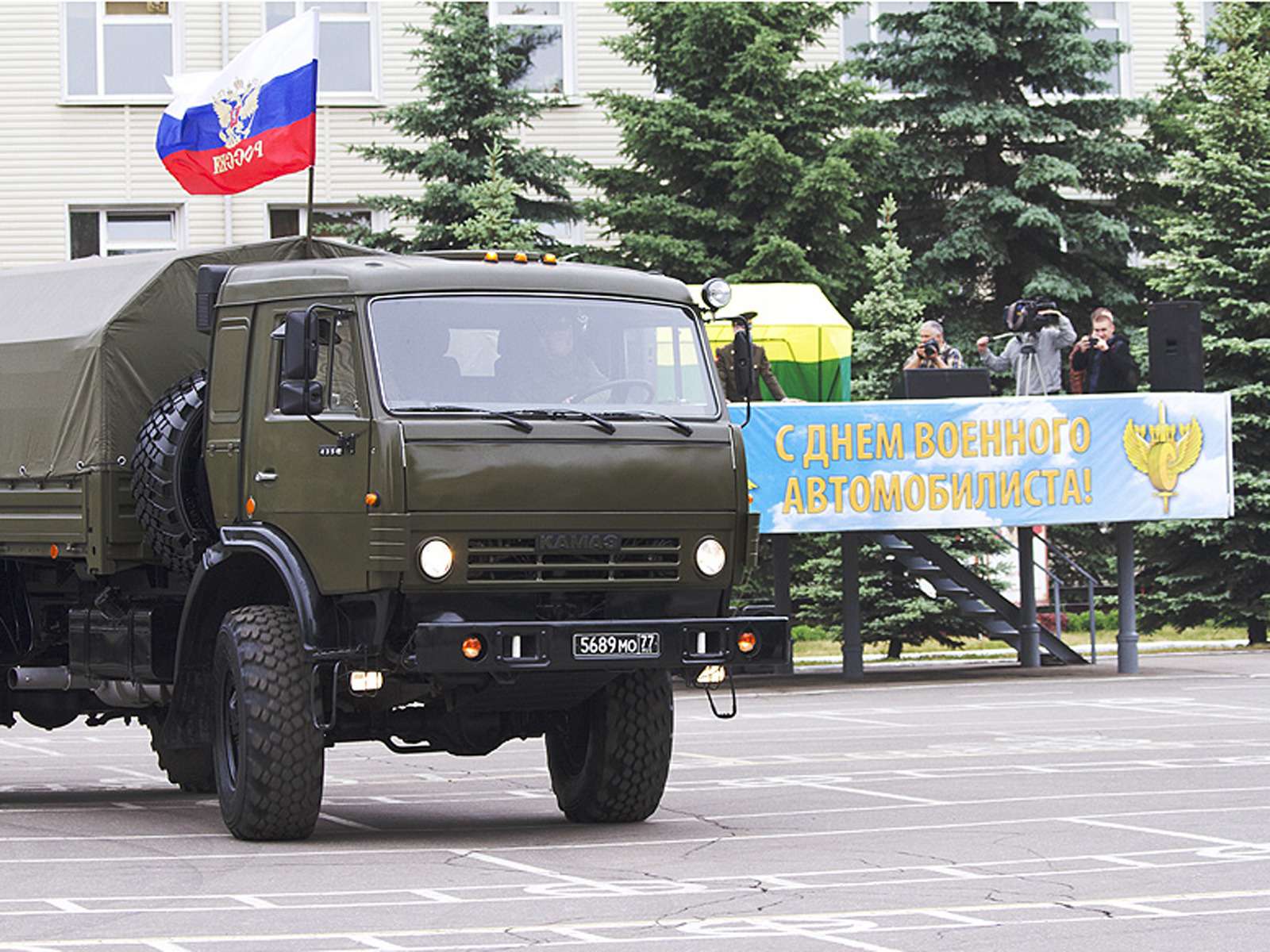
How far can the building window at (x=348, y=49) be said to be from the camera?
40.2 metres

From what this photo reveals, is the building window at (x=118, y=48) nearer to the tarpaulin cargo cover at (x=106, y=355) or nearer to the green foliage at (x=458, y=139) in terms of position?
the green foliage at (x=458, y=139)

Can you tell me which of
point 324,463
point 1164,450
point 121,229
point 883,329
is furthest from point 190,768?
point 121,229

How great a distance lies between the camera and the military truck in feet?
40.8

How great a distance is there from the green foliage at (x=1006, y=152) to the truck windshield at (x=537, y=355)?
915 inches

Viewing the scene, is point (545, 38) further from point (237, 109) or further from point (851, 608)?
point (237, 109)

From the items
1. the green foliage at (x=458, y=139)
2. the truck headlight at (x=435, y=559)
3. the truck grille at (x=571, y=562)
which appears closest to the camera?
the truck headlight at (x=435, y=559)

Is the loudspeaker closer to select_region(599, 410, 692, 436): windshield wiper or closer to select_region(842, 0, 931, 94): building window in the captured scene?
select_region(842, 0, 931, 94): building window

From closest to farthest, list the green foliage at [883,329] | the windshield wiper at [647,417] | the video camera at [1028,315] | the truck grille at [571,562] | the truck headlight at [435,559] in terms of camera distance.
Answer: the truck headlight at [435,559] < the truck grille at [571,562] < the windshield wiper at [647,417] < the video camera at [1028,315] < the green foliage at [883,329]

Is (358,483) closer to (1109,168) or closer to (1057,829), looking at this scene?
(1057,829)

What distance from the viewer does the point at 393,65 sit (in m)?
40.2

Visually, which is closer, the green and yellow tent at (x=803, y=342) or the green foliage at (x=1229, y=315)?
the green and yellow tent at (x=803, y=342)

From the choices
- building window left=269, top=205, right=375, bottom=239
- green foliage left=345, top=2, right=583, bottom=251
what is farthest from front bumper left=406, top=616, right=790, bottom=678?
building window left=269, top=205, right=375, bottom=239

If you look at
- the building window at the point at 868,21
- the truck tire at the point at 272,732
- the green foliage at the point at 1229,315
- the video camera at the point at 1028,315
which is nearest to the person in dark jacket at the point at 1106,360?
the video camera at the point at 1028,315

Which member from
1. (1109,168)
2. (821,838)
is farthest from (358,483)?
(1109,168)
